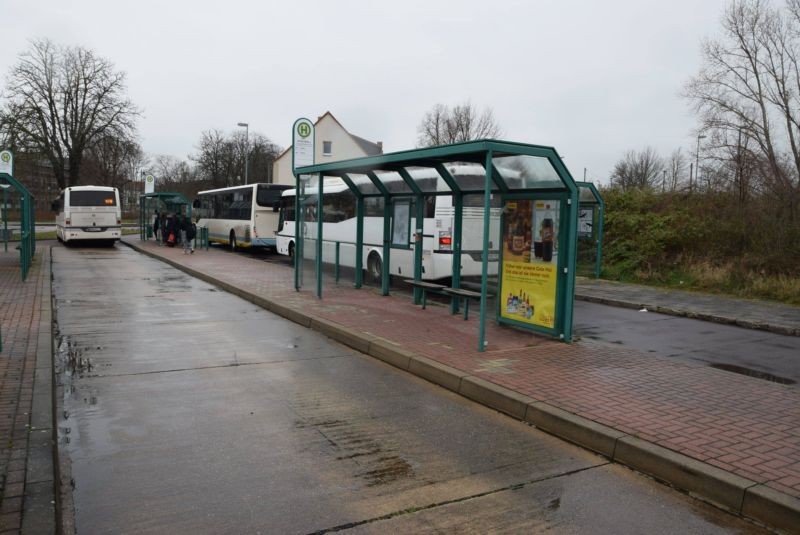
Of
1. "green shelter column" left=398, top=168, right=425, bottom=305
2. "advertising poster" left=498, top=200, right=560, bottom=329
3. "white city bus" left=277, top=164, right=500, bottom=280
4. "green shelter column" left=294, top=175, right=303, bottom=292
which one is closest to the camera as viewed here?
"advertising poster" left=498, top=200, right=560, bottom=329

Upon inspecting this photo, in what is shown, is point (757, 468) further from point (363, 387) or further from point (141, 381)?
point (141, 381)

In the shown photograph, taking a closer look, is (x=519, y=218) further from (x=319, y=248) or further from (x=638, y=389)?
(x=319, y=248)

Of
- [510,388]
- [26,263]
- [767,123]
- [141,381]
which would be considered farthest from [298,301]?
[767,123]

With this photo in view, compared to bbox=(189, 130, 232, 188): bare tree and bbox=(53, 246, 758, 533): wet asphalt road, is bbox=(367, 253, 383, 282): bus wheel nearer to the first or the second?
bbox=(53, 246, 758, 533): wet asphalt road

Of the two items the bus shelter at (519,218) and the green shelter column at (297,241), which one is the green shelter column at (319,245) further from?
the bus shelter at (519,218)

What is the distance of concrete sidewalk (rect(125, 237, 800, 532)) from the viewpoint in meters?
3.99

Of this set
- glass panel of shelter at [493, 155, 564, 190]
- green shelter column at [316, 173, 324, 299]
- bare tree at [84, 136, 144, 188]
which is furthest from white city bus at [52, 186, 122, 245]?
glass panel of shelter at [493, 155, 564, 190]

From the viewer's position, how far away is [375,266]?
1455 cm

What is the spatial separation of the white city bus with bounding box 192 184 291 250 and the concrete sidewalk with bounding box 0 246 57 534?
50.9 feet

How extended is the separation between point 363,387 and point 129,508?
2.94 metres

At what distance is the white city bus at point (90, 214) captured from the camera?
2680cm

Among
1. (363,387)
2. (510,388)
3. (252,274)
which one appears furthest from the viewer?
(252,274)

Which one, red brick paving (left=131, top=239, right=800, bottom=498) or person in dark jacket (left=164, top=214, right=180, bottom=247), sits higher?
person in dark jacket (left=164, top=214, right=180, bottom=247)

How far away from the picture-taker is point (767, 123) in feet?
63.3
